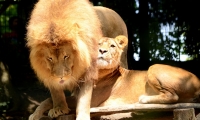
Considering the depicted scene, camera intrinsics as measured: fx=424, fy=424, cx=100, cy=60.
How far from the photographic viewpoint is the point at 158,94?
160 inches

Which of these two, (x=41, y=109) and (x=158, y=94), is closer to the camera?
(x=158, y=94)

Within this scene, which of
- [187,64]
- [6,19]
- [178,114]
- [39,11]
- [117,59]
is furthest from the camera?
[6,19]

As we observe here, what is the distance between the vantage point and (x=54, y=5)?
158 inches

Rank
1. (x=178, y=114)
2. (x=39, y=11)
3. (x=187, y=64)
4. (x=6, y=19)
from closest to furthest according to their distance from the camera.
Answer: (x=178, y=114) < (x=39, y=11) < (x=187, y=64) < (x=6, y=19)

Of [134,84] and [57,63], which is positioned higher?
[57,63]

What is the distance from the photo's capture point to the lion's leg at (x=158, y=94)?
395cm

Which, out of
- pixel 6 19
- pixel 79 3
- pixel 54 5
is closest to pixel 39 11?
pixel 54 5

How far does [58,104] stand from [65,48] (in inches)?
27.5

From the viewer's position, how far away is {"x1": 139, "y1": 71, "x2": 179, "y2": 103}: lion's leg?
3.95 meters

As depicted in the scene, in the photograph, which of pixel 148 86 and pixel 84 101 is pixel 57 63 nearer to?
pixel 84 101

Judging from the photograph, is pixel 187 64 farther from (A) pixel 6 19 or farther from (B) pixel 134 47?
(A) pixel 6 19

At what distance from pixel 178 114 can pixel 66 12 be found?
54.1 inches

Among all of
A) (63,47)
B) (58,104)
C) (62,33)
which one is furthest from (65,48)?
(58,104)

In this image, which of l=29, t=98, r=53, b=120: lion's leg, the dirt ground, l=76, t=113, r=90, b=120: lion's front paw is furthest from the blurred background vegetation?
l=76, t=113, r=90, b=120: lion's front paw
